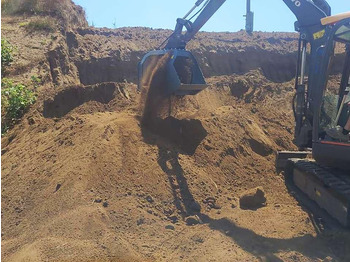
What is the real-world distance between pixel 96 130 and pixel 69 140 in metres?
0.54

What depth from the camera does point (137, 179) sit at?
21.2 ft

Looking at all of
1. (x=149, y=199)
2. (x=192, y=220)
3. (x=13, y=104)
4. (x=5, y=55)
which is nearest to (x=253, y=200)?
(x=192, y=220)

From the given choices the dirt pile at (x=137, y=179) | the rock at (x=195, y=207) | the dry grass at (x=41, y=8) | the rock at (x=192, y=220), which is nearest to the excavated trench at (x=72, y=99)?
the dirt pile at (x=137, y=179)

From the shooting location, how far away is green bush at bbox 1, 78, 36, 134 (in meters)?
9.50

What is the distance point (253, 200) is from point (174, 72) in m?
2.90

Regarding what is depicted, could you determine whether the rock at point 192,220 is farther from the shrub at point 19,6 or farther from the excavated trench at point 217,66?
the shrub at point 19,6

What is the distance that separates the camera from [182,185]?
663 cm

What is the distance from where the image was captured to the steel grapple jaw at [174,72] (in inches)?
309

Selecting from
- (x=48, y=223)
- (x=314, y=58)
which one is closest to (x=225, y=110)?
(x=314, y=58)

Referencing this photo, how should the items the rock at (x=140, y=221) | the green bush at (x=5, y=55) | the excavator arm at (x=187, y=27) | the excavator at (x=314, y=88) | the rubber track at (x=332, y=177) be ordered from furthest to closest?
the green bush at (x=5, y=55), the excavator arm at (x=187, y=27), the rock at (x=140, y=221), the excavator at (x=314, y=88), the rubber track at (x=332, y=177)

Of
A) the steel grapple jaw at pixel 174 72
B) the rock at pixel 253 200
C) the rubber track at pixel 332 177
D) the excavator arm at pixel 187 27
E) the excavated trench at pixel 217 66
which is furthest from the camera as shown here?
the excavated trench at pixel 217 66

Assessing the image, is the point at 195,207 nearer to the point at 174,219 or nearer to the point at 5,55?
the point at 174,219

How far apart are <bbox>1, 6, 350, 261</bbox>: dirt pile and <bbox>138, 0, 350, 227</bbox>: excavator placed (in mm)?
457

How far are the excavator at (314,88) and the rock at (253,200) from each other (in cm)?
71
